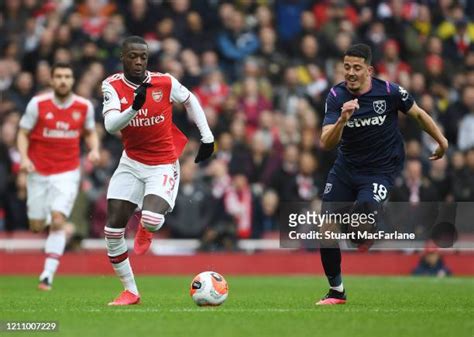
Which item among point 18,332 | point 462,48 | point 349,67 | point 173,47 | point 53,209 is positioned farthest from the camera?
point 462,48

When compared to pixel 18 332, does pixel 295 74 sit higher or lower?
higher

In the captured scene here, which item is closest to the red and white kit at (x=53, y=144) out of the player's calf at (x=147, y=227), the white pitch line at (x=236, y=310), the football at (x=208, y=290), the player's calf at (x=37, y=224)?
the player's calf at (x=37, y=224)

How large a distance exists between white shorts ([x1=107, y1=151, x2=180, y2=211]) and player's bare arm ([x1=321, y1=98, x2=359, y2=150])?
1.79 meters

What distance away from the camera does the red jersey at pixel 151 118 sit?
40.0ft

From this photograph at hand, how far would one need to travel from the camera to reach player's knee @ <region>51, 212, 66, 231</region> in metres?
16.2

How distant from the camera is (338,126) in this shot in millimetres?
11406

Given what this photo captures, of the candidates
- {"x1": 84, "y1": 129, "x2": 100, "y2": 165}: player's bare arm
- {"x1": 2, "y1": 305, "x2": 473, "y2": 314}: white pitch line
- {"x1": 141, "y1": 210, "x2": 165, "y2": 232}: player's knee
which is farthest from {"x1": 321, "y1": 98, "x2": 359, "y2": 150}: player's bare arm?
{"x1": 84, "y1": 129, "x2": 100, "y2": 165}: player's bare arm

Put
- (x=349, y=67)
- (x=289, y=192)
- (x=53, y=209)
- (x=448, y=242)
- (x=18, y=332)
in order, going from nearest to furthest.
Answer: (x=18, y=332) < (x=349, y=67) < (x=53, y=209) < (x=448, y=242) < (x=289, y=192)

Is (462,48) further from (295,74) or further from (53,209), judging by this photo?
(53,209)

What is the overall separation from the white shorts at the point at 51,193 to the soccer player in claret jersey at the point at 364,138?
195 inches

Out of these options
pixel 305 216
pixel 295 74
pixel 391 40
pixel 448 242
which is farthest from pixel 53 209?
pixel 391 40

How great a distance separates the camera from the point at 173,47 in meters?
22.7

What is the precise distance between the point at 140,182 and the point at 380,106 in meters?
2.61

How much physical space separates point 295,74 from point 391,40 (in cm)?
258
